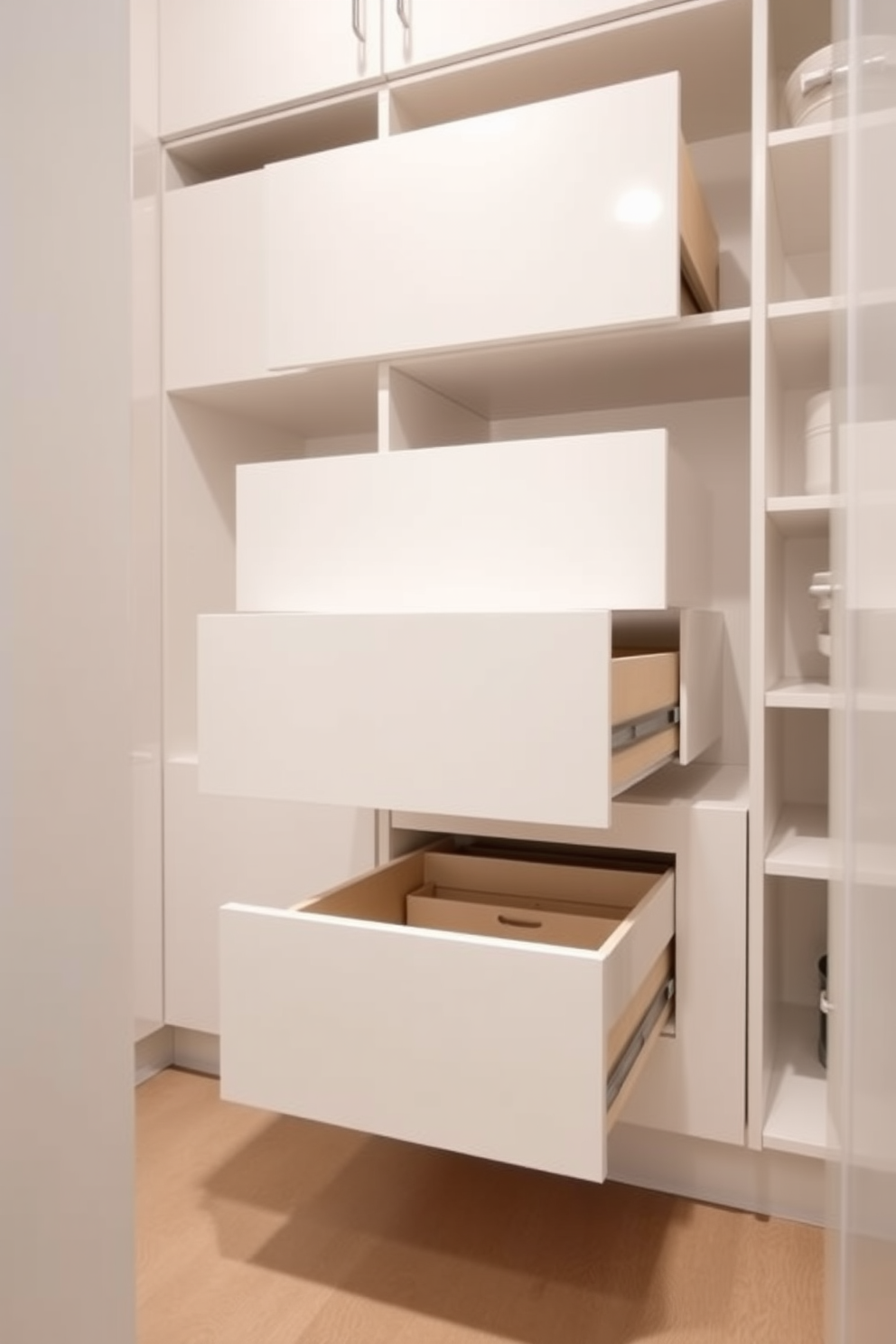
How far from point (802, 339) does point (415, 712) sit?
743mm

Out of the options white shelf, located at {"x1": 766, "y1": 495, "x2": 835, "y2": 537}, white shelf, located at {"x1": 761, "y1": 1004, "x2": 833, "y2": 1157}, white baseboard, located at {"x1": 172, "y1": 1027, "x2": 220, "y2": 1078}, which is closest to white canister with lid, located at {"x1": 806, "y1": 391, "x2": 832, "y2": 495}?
white shelf, located at {"x1": 766, "y1": 495, "x2": 835, "y2": 537}

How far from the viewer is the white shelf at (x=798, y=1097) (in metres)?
1.15

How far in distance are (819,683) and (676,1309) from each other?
81 centimetres

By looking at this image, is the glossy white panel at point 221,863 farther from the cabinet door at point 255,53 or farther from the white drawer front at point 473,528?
the cabinet door at point 255,53

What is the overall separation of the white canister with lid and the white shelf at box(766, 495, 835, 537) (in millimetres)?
20

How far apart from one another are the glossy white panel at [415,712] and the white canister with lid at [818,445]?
0.45 metres

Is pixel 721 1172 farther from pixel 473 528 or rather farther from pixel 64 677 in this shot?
pixel 64 677

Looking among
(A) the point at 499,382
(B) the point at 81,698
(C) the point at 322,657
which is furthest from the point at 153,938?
(B) the point at 81,698

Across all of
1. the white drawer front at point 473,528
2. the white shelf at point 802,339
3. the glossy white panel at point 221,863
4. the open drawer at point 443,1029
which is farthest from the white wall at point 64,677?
the glossy white panel at point 221,863

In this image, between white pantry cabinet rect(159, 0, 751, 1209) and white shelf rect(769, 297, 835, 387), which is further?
white shelf rect(769, 297, 835, 387)

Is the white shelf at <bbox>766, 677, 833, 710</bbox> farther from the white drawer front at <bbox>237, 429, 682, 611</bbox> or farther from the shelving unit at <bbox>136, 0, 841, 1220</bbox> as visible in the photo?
the white drawer front at <bbox>237, 429, 682, 611</bbox>

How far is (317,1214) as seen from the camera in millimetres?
1227

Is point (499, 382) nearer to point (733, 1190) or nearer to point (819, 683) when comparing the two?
point (819, 683)

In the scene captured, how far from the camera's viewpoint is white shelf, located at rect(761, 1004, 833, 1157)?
45.1 inches
